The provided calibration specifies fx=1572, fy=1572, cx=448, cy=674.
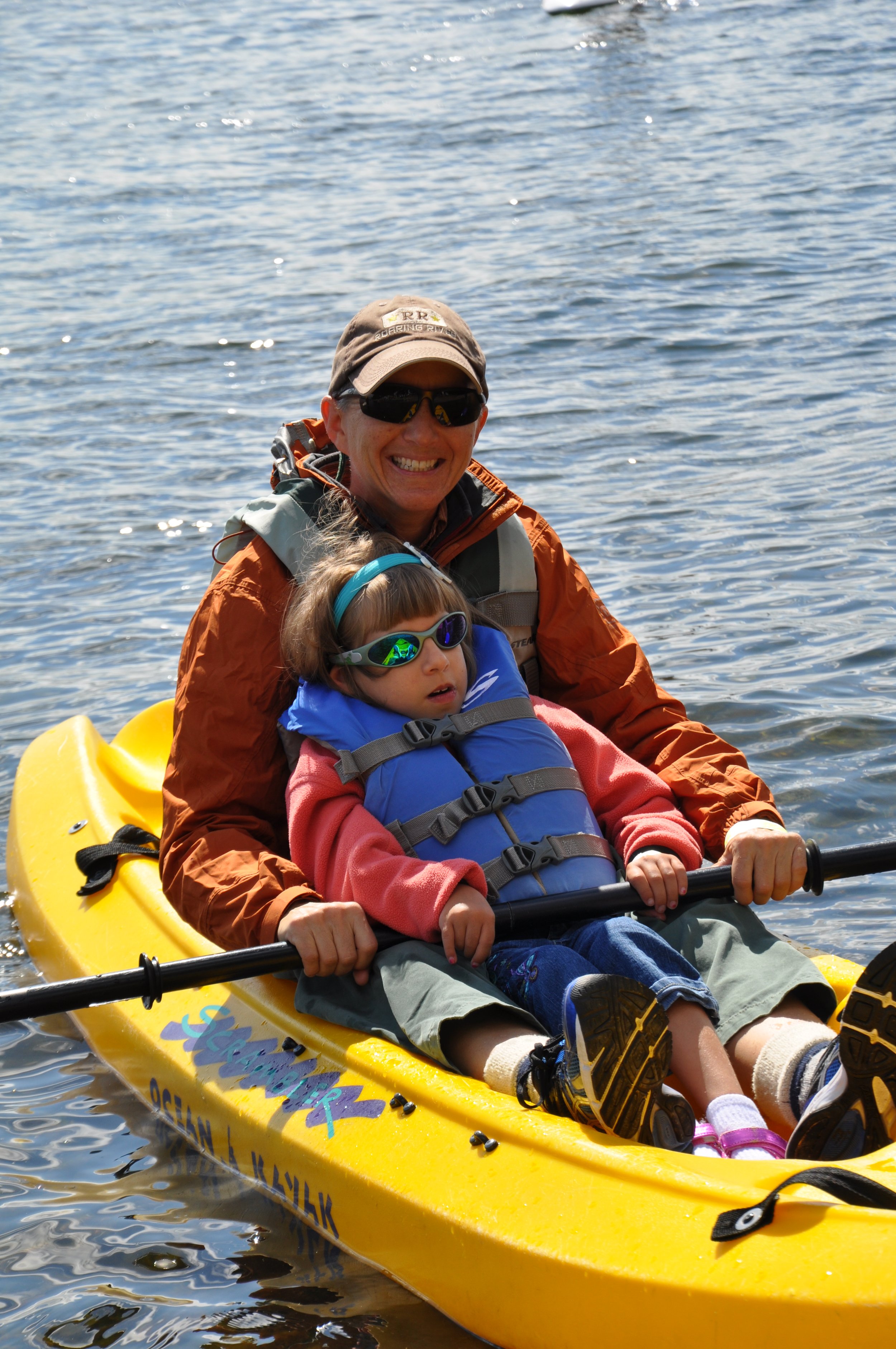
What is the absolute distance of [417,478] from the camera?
3.06 metres

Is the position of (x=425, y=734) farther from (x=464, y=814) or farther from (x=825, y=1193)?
(x=825, y=1193)

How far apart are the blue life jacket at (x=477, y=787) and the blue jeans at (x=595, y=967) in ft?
0.37

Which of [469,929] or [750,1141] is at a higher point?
[469,929]

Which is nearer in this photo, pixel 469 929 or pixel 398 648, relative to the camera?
pixel 469 929

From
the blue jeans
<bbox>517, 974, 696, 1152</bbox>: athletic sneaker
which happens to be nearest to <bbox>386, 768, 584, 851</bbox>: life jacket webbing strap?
the blue jeans

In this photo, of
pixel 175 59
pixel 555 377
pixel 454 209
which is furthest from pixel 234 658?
pixel 175 59

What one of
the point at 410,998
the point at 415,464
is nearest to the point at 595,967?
the point at 410,998

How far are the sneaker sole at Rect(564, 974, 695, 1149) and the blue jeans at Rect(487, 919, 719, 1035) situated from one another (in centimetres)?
19

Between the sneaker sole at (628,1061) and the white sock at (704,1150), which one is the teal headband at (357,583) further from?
the white sock at (704,1150)

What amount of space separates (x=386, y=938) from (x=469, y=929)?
0.18m

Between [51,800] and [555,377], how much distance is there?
5.78m

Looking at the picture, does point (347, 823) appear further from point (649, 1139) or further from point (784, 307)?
point (784, 307)

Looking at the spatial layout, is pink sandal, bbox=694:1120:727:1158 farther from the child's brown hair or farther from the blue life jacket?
the child's brown hair

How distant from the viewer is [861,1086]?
7.14ft
